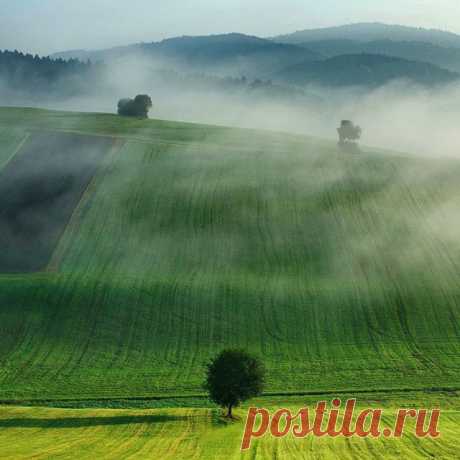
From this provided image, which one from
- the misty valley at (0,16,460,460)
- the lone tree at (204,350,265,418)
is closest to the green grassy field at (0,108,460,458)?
the misty valley at (0,16,460,460)

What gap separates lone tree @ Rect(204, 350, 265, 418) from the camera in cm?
4362

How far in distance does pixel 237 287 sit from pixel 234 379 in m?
24.5

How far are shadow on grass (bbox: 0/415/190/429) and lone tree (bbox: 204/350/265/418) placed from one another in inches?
103

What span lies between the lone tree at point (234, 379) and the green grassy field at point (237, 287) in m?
1.87

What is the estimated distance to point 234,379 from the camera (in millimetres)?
43812

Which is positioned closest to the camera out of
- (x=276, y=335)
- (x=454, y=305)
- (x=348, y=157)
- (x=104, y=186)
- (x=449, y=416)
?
(x=449, y=416)

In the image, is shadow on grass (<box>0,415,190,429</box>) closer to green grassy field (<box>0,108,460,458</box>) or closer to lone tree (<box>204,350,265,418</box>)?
green grassy field (<box>0,108,460,458</box>)

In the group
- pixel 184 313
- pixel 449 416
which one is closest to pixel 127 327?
pixel 184 313

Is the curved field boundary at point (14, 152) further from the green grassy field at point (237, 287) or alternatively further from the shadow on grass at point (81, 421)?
the shadow on grass at point (81, 421)

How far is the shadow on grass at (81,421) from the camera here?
4225 cm

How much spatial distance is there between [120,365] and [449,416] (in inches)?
1003

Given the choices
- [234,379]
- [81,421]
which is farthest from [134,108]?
[81,421]

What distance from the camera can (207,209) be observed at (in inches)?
3374

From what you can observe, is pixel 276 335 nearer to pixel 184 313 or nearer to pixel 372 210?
pixel 184 313
